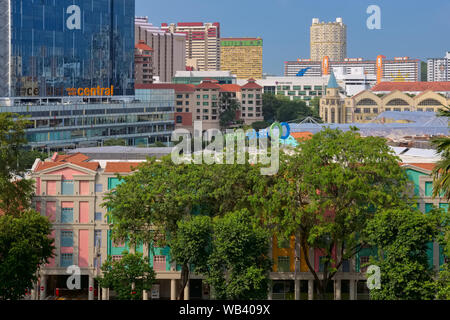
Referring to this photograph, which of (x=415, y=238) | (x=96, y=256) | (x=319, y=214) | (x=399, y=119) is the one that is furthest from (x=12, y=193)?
(x=399, y=119)

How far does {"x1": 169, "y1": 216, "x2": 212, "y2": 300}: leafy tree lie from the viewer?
1494 inches

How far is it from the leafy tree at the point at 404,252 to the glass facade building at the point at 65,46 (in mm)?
93314

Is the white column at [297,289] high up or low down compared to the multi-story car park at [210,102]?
down

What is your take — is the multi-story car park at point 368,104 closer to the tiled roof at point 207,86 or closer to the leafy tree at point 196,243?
the tiled roof at point 207,86

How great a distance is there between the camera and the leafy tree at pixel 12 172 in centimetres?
4334

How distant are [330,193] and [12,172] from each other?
1770 centimetres

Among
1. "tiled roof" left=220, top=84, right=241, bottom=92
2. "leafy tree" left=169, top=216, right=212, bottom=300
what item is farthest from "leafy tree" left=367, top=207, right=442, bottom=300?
"tiled roof" left=220, top=84, right=241, bottom=92

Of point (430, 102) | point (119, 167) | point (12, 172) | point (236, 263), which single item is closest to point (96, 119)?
point (430, 102)

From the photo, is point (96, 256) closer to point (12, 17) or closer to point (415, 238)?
point (415, 238)

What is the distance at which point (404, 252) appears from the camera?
36.0 metres

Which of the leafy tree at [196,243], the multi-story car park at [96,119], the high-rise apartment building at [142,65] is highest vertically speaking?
the high-rise apartment building at [142,65]

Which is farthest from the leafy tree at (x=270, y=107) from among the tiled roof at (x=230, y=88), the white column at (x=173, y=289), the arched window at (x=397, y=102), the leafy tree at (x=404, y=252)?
the leafy tree at (x=404, y=252)

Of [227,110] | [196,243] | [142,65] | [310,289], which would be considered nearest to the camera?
[196,243]

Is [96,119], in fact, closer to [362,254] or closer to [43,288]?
[43,288]
